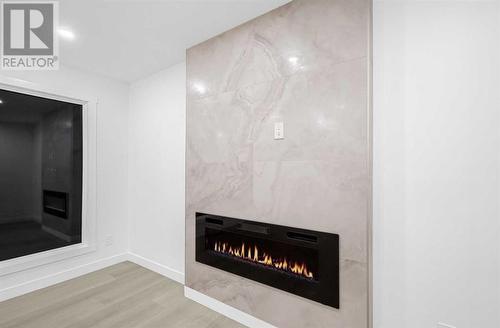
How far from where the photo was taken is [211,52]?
2.49 metres

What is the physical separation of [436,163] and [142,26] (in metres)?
2.63

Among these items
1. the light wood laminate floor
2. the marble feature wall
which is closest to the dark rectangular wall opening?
the light wood laminate floor

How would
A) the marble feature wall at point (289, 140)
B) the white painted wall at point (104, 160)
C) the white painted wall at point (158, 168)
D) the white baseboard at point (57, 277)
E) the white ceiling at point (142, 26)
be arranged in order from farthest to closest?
the white painted wall at point (158, 168) < the white painted wall at point (104, 160) < the white baseboard at point (57, 277) < the white ceiling at point (142, 26) < the marble feature wall at point (289, 140)

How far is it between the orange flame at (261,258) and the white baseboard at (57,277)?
1.99 meters

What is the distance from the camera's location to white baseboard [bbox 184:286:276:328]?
2.08 m

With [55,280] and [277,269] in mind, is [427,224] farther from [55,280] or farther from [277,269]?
[55,280]

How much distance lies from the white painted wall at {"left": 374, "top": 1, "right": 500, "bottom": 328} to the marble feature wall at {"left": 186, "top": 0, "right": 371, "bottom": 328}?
0.15 meters

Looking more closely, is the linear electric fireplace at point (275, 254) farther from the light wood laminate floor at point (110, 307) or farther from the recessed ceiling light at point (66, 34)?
the recessed ceiling light at point (66, 34)

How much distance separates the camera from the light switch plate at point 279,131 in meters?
1.96

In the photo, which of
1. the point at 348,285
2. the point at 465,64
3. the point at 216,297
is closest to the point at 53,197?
the point at 216,297

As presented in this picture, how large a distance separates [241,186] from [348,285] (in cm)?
112
